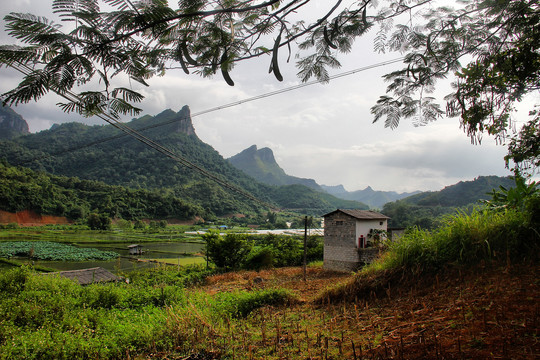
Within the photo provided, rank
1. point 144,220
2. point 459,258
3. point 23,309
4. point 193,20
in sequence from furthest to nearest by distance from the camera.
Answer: point 144,220, point 23,309, point 459,258, point 193,20

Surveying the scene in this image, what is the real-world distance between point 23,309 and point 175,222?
56574 mm

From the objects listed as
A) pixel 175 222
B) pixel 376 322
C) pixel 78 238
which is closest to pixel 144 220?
pixel 175 222

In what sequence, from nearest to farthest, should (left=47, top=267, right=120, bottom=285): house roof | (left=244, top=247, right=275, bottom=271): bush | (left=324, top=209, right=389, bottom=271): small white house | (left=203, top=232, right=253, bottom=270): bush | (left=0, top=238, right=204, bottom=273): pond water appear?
(left=47, top=267, right=120, bottom=285): house roof, (left=324, top=209, right=389, bottom=271): small white house, (left=203, top=232, right=253, bottom=270): bush, (left=244, top=247, right=275, bottom=271): bush, (left=0, top=238, right=204, bottom=273): pond water

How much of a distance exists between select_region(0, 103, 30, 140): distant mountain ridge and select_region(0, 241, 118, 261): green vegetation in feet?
225

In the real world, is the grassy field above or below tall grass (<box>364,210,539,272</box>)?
below

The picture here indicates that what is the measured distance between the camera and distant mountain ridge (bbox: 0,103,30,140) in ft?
263

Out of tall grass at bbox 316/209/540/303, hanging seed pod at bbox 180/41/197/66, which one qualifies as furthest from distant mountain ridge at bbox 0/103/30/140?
hanging seed pod at bbox 180/41/197/66

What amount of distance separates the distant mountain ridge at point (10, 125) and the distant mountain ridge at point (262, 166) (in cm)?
8338

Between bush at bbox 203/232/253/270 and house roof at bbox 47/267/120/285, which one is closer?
house roof at bbox 47/267/120/285

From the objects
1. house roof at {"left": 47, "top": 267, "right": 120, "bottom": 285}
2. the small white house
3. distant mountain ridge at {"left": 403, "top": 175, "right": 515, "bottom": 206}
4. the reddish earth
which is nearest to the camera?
house roof at {"left": 47, "top": 267, "right": 120, "bottom": 285}

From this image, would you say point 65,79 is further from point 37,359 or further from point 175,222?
point 175,222

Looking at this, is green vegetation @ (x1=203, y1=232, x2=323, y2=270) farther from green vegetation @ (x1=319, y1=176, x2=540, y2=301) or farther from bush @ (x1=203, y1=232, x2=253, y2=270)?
green vegetation @ (x1=319, y1=176, x2=540, y2=301)

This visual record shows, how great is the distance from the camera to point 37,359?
304 centimetres

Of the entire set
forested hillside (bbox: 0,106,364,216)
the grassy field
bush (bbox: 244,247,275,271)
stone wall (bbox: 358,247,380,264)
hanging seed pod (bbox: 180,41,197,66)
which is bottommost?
bush (bbox: 244,247,275,271)
